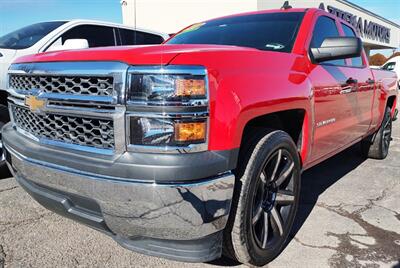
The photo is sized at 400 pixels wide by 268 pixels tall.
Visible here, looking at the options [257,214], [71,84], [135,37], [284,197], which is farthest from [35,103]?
[135,37]

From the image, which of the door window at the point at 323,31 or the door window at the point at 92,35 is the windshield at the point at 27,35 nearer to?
the door window at the point at 92,35

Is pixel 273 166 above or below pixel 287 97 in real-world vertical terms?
below

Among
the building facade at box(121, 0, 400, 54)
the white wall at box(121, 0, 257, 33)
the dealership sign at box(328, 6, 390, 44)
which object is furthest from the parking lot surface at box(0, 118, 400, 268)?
the dealership sign at box(328, 6, 390, 44)

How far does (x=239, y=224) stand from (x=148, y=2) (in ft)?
70.4

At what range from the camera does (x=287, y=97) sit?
2.56 metres

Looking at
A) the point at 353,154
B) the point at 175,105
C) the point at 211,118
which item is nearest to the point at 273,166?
the point at 211,118

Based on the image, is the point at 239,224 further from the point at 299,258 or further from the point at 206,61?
the point at 206,61

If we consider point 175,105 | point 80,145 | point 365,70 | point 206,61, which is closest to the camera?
point 175,105

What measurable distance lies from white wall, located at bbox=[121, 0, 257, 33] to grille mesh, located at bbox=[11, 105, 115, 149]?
16.7 m

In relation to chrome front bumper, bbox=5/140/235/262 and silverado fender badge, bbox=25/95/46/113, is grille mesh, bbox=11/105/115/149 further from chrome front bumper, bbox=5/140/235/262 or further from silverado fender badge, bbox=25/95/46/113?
chrome front bumper, bbox=5/140/235/262

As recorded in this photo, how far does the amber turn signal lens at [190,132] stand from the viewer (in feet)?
6.17

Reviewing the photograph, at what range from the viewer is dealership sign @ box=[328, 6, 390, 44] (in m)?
25.4

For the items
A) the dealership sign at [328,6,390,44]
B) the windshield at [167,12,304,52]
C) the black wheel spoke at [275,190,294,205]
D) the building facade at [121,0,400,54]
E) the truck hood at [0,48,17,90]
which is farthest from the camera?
the dealership sign at [328,6,390,44]

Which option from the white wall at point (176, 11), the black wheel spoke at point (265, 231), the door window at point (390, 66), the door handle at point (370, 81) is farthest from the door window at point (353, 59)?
the door window at point (390, 66)
